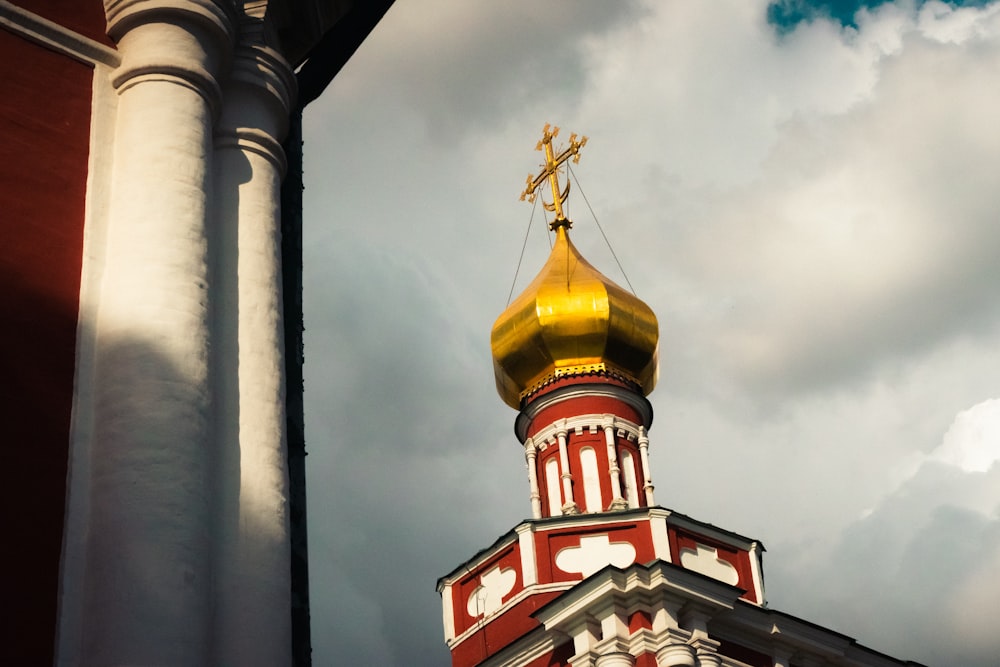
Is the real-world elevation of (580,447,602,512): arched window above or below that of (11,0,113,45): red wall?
above

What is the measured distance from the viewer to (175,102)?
21.8 ft

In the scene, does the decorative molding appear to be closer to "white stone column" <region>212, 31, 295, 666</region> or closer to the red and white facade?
the red and white facade

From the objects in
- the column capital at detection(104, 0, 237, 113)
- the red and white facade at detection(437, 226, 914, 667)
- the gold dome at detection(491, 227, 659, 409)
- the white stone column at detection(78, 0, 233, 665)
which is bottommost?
the white stone column at detection(78, 0, 233, 665)

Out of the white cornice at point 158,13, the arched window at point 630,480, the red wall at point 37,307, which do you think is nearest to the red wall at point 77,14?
the white cornice at point 158,13

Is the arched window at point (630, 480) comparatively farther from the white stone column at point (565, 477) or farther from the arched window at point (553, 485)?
the arched window at point (553, 485)

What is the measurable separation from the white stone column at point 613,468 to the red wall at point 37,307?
644 inches

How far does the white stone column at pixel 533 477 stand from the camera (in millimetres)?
23500

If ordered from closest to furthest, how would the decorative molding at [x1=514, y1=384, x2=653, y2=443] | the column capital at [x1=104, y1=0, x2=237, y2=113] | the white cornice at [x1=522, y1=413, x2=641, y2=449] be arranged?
the column capital at [x1=104, y1=0, x2=237, y2=113] < the white cornice at [x1=522, y1=413, x2=641, y2=449] < the decorative molding at [x1=514, y1=384, x2=653, y2=443]

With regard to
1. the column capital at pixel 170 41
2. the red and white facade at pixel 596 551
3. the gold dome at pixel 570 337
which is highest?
the gold dome at pixel 570 337

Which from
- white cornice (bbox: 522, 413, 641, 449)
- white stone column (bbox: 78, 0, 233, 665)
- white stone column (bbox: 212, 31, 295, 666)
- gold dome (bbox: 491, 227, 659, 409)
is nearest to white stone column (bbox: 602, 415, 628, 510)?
white cornice (bbox: 522, 413, 641, 449)

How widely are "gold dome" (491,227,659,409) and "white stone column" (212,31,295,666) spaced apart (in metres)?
17.9

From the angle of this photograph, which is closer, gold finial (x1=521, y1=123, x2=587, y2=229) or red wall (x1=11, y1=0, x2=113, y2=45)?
red wall (x1=11, y1=0, x2=113, y2=45)

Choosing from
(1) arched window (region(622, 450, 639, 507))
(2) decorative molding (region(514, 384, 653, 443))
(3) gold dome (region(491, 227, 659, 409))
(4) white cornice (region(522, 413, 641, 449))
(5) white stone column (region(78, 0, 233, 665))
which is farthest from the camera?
(3) gold dome (region(491, 227, 659, 409))

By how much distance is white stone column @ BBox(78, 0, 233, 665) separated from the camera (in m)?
5.40
